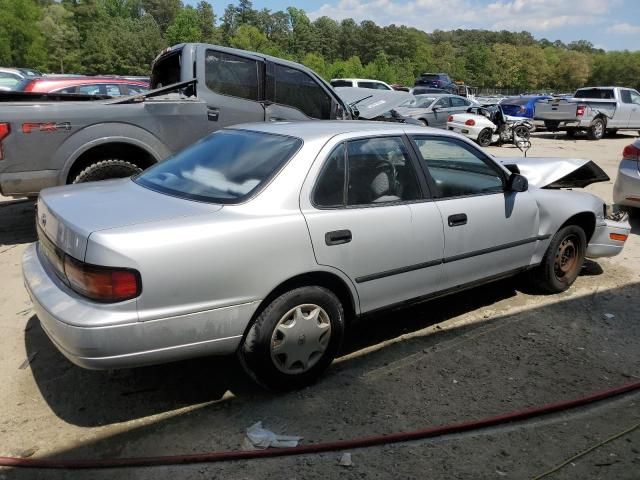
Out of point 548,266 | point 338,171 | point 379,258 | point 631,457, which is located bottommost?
point 631,457

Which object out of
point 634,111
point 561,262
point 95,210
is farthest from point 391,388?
point 634,111

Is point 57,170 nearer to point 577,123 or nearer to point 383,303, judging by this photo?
point 383,303

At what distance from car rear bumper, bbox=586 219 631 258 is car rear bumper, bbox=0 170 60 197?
5051mm

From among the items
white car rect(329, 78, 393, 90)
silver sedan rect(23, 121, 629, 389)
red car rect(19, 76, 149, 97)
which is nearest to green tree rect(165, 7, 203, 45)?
white car rect(329, 78, 393, 90)

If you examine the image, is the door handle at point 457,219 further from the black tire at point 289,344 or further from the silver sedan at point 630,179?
the silver sedan at point 630,179

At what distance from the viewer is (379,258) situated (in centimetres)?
345

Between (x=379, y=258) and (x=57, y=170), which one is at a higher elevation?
(x=57, y=170)

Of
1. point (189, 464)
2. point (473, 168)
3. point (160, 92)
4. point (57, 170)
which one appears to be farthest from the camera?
point (160, 92)

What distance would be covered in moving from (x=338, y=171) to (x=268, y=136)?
0.55 metres

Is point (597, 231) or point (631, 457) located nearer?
point (631, 457)

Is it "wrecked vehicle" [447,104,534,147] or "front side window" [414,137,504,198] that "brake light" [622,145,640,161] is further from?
"wrecked vehicle" [447,104,534,147]

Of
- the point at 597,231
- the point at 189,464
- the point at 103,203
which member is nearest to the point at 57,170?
the point at 103,203

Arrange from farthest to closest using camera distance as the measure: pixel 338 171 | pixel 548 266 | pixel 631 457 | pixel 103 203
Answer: pixel 548 266 < pixel 338 171 < pixel 103 203 < pixel 631 457

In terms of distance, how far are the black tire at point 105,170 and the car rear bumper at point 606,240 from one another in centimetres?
447
